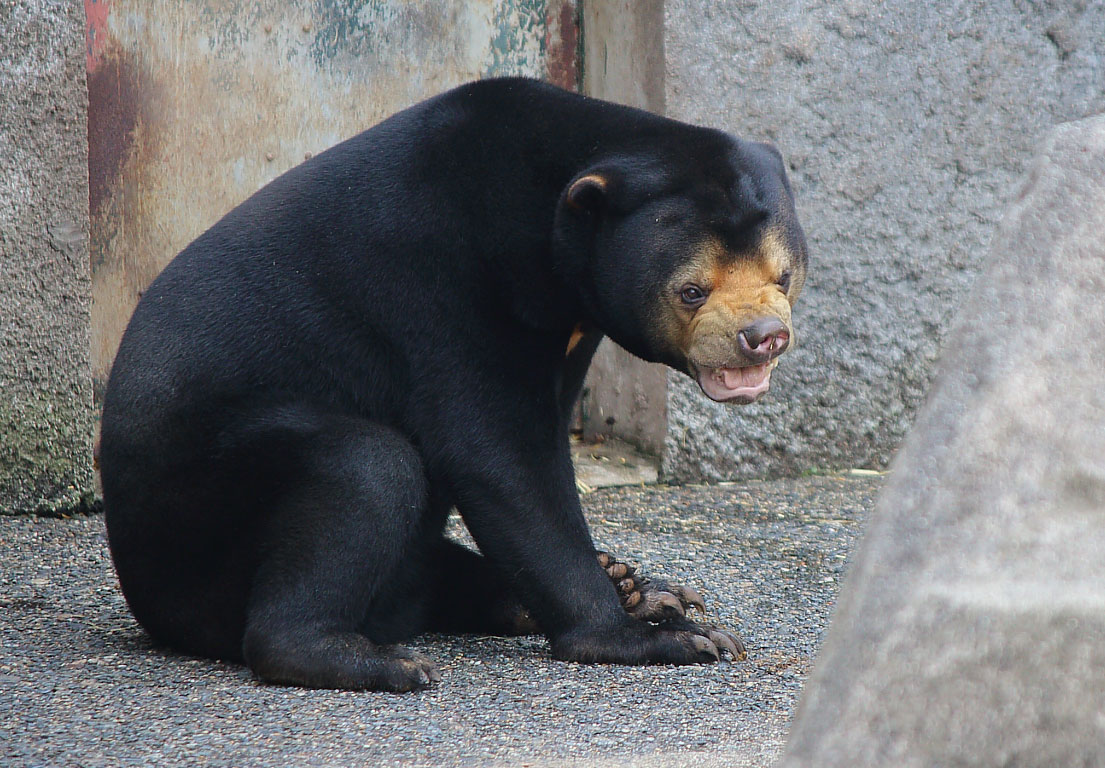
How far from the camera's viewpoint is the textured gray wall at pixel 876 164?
6.05 metres

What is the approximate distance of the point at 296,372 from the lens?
11.9 feet

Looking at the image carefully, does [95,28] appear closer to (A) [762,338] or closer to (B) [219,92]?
(B) [219,92]

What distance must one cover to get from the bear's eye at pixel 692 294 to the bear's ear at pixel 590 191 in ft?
1.05

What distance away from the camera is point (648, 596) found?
3984 mm

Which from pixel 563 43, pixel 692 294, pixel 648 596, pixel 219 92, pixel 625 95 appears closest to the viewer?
pixel 692 294

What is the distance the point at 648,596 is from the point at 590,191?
3.90ft

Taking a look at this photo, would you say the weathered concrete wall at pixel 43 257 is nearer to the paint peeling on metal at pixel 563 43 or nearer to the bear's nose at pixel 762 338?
the paint peeling on metal at pixel 563 43

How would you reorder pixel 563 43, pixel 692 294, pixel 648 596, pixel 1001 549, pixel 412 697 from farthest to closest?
1. pixel 563 43
2. pixel 648 596
3. pixel 692 294
4. pixel 412 697
5. pixel 1001 549

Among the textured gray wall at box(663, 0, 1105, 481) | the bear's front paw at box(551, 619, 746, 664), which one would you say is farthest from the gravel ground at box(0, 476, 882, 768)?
the textured gray wall at box(663, 0, 1105, 481)

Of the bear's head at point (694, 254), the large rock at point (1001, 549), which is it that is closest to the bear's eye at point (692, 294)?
the bear's head at point (694, 254)

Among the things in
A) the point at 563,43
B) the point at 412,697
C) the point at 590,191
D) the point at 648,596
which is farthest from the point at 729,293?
the point at 563,43

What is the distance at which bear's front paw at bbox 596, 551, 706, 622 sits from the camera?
3967 millimetres

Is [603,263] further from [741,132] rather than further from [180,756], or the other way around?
[741,132]

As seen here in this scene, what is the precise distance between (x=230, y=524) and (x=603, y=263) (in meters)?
1.23
